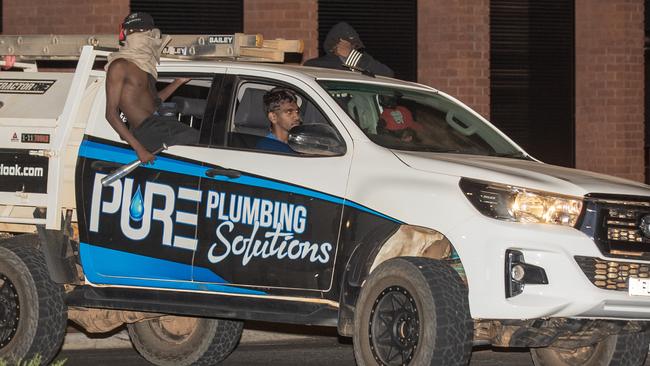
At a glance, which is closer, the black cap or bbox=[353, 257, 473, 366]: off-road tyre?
bbox=[353, 257, 473, 366]: off-road tyre

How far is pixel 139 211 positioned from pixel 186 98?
950 mm

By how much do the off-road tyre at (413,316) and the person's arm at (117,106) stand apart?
68.0 inches

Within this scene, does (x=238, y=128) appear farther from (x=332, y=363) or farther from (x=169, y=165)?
(x=332, y=363)

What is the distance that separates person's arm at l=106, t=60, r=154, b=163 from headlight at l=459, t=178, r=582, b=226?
2200mm

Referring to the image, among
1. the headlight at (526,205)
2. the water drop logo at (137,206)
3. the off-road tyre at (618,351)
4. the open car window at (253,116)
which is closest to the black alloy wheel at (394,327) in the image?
the headlight at (526,205)

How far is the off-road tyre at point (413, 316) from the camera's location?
8281 mm

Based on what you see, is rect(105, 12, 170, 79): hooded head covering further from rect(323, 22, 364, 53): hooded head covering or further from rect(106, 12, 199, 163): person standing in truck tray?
rect(323, 22, 364, 53): hooded head covering

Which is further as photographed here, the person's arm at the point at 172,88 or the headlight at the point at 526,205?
the person's arm at the point at 172,88

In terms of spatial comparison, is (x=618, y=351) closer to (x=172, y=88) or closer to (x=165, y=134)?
(x=165, y=134)

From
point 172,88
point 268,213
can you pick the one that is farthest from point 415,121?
point 172,88

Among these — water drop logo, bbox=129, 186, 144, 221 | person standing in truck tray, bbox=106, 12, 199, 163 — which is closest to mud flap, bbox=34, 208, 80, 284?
water drop logo, bbox=129, 186, 144, 221

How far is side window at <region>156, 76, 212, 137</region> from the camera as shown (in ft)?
32.5

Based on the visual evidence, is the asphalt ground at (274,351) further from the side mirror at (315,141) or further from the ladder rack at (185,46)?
the side mirror at (315,141)

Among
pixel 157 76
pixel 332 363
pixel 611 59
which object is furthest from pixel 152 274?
pixel 611 59
